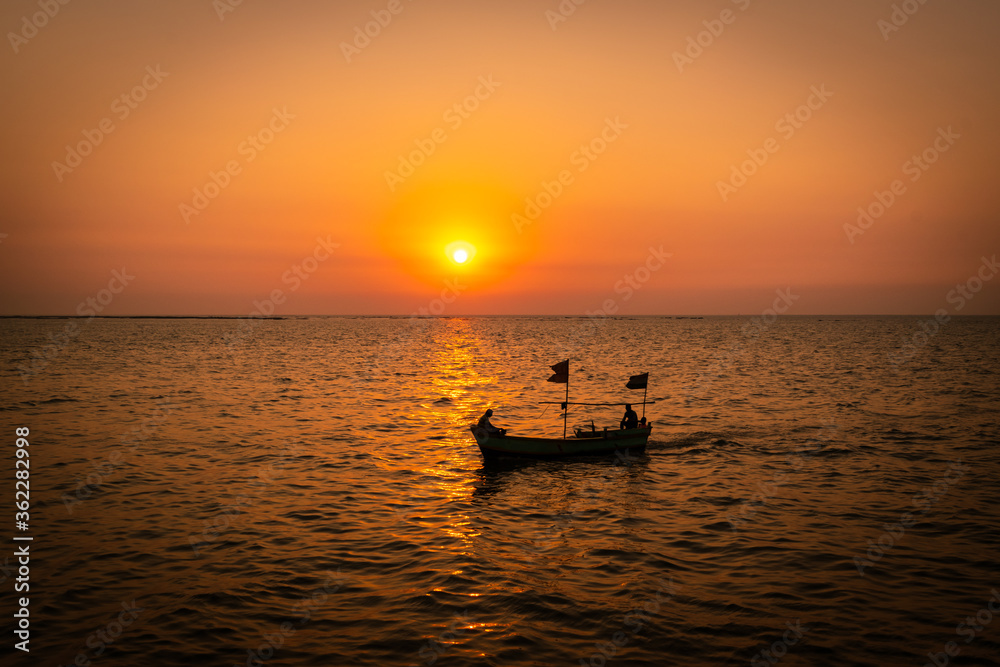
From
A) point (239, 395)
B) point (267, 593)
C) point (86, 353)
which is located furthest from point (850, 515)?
point (86, 353)

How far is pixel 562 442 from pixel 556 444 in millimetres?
312

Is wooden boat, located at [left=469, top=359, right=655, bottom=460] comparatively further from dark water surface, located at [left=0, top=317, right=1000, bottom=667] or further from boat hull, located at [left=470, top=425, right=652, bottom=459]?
dark water surface, located at [left=0, top=317, right=1000, bottom=667]

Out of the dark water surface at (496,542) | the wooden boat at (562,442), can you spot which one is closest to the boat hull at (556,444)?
the wooden boat at (562,442)

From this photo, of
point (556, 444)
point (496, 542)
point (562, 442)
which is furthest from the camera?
point (562, 442)

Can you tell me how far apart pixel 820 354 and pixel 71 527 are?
10695 cm

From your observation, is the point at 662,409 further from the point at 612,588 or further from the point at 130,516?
the point at 130,516

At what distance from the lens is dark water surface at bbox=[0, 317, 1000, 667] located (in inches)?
471

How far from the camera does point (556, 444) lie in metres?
27.6

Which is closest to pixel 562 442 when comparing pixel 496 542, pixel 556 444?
pixel 556 444

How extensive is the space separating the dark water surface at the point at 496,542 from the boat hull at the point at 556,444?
2.55ft

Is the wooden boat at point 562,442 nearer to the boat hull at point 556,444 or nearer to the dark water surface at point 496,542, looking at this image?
the boat hull at point 556,444

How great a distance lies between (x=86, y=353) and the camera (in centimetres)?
9394

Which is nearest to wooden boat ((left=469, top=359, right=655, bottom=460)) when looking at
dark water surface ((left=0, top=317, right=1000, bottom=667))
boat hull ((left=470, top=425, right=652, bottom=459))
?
boat hull ((left=470, top=425, right=652, bottom=459))

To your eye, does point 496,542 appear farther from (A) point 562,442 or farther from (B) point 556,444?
(A) point 562,442
